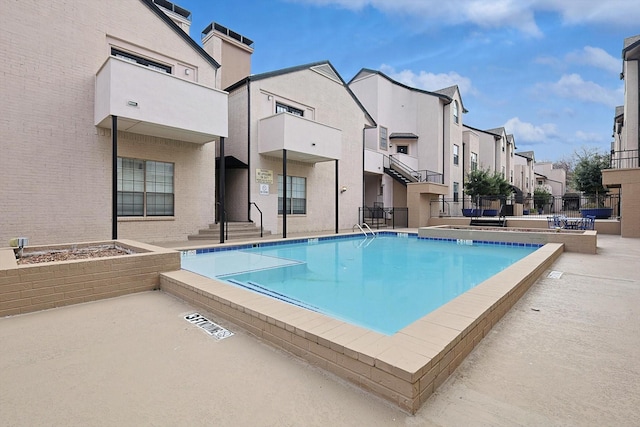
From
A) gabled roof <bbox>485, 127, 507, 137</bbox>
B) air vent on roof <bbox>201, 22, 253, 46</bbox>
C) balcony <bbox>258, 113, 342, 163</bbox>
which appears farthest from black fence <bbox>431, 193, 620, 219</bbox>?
air vent on roof <bbox>201, 22, 253, 46</bbox>

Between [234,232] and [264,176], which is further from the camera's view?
[264,176]

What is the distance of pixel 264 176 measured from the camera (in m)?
12.9

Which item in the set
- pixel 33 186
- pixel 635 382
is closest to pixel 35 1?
pixel 33 186

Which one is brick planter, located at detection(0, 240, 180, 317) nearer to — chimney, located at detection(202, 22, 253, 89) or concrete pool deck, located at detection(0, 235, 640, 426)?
concrete pool deck, located at detection(0, 235, 640, 426)

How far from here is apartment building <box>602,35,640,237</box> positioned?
11.9m

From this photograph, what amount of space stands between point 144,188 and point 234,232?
3166mm

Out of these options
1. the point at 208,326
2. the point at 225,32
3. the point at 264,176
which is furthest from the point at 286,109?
the point at 208,326

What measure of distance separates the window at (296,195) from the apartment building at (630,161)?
1199 cm

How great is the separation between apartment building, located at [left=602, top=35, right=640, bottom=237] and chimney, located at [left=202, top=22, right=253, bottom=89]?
16.7 m

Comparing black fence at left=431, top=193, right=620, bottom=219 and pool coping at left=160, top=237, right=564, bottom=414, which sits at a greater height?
black fence at left=431, top=193, right=620, bottom=219

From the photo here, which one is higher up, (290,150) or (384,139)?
(384,139)

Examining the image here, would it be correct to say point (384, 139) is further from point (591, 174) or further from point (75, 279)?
point (75, 279)

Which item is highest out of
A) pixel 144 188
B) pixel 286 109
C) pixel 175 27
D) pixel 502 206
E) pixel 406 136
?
pixel 175 27

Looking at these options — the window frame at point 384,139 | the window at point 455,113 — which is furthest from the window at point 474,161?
the window frame at point 384,139
